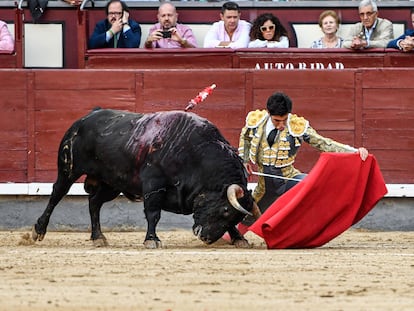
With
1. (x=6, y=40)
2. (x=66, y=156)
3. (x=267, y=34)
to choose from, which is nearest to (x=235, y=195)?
(x=66, y=156)

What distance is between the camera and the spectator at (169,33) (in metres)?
12.3

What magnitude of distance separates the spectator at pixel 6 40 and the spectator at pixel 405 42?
3.27m

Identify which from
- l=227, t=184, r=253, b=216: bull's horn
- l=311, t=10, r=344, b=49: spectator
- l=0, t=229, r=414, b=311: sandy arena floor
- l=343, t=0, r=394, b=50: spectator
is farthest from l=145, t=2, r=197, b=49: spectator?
l=227, t=184, r=253, b=216: bull's horn

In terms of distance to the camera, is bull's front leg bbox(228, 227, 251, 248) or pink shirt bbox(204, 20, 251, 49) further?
pink shirt bbox(204, 20, 251, 49)

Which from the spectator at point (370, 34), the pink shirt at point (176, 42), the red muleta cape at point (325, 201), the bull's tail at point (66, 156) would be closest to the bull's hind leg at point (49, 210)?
the bull's tail at point (66, 156)

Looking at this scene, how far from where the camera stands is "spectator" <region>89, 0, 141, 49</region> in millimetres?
12328

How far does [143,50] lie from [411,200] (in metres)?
2.66

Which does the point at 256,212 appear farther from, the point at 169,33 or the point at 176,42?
the point at 176,42

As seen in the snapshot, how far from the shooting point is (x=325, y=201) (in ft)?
33.1

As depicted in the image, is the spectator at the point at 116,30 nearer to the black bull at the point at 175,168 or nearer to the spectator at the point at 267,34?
the spectator at the point at 267,34

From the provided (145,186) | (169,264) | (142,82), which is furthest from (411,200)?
(169,264)

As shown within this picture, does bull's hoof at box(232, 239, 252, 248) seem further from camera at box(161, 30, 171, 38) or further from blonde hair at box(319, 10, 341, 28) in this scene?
blonde hair at box(319, 10, 341, 28)

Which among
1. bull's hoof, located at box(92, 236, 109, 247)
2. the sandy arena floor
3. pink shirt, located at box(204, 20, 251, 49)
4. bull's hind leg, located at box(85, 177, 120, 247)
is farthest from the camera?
pink shirt, located at box(204, 20, 251, 49)

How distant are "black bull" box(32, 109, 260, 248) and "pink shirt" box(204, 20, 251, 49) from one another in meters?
2.35
